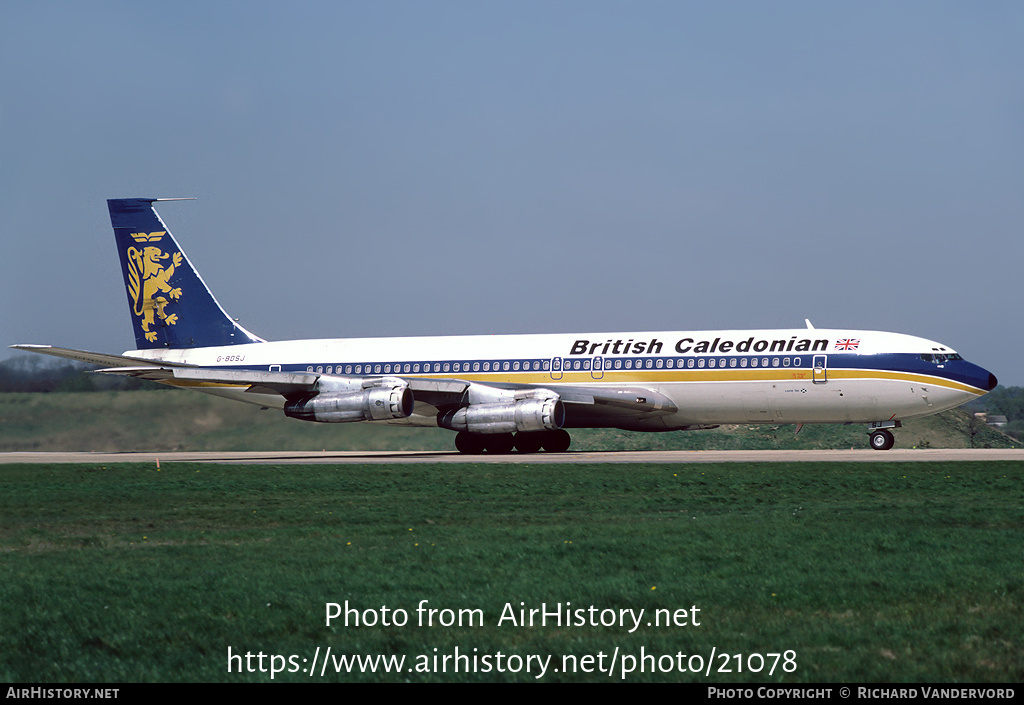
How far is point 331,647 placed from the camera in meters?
9.06

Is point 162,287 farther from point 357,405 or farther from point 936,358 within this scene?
point 936,358

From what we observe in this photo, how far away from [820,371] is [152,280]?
24508mm

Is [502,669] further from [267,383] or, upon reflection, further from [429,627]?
[267,383]

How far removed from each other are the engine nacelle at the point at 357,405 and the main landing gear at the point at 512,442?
9.40 feet

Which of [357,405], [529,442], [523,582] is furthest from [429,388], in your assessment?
[523,582]

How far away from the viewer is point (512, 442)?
38906 millimetres

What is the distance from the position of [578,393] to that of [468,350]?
187 inches

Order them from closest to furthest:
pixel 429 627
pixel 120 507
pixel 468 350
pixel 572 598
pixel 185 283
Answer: pixel 429 627 < pixel 572 598 < pixel 120 507 < pixel 468 350 < pixel 185 283

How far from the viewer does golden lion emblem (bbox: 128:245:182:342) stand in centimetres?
4259

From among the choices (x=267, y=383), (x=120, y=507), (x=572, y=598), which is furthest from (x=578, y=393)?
(x=572, y=598)

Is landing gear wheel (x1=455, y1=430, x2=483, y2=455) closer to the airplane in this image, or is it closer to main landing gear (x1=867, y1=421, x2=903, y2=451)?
the airplane

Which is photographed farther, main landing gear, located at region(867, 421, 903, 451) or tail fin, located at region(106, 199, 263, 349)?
tail fin, located at region(106, 199, 263, 349)

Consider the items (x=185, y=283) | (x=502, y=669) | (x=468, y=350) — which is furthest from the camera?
(x=185, y=283)

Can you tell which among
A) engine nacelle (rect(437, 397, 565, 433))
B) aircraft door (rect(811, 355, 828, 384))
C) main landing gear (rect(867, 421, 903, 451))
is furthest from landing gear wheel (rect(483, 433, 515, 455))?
main landing gear (rect(867, 421, 903, 451))
